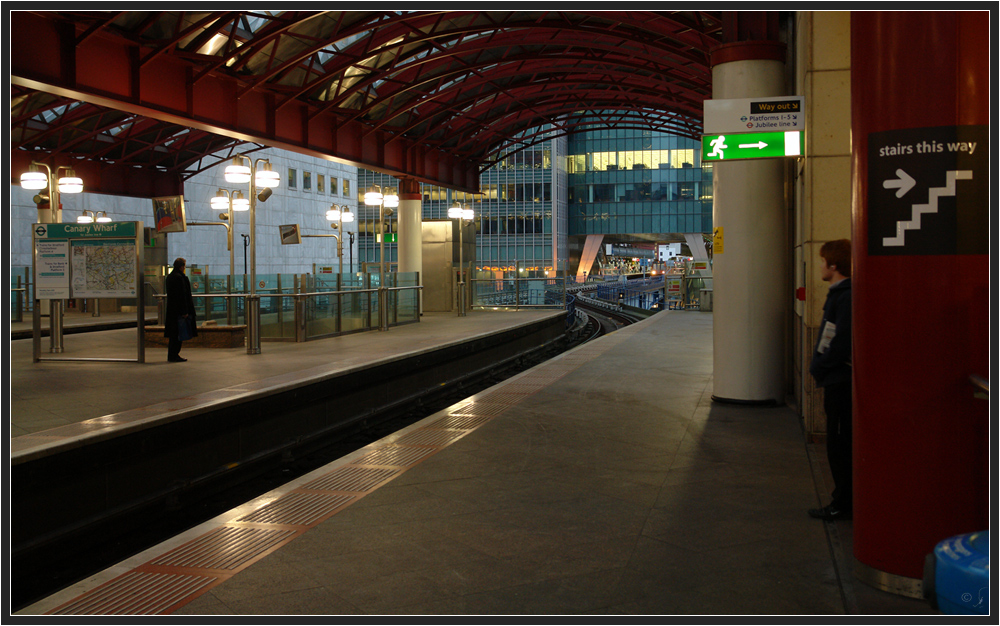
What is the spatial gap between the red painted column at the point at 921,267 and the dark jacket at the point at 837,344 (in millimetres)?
1057

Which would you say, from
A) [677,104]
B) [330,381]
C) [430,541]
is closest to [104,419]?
[330,381]

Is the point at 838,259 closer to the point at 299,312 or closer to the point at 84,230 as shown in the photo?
the point at 84,230

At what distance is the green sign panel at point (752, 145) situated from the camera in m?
7.42

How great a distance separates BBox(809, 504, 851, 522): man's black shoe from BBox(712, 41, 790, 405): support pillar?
4.01m

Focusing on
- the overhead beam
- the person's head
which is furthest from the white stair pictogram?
the overhead beam

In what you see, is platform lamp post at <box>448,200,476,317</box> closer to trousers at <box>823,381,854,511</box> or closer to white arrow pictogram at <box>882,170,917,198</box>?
trousers at <box>823,381,854,511</box>

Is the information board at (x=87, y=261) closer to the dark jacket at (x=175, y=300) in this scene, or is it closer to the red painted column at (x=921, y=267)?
the dark jacket at (x=175, y=300)

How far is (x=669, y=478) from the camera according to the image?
5.80m

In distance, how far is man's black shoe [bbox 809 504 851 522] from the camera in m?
4.80

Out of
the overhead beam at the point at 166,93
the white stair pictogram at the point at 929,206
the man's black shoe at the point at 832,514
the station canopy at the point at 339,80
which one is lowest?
the man's black shoe at the point at 832,514

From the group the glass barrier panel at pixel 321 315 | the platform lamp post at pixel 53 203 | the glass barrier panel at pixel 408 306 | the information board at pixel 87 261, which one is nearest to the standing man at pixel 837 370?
the information board at pixel 87 261

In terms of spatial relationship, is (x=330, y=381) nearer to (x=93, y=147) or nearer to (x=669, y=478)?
(x=669, y=478)

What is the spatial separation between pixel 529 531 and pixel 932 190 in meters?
2.69

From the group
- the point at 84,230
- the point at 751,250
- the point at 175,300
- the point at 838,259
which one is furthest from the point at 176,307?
the point at 838,259
